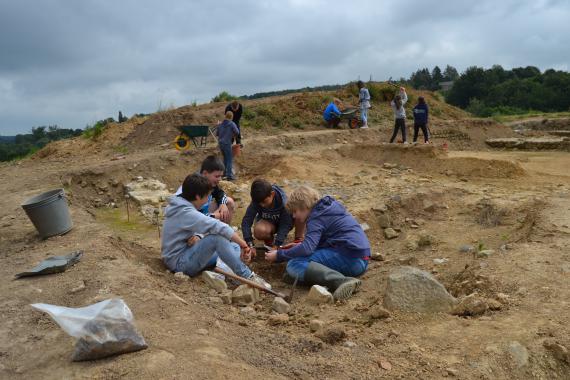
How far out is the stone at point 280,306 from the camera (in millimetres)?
3883

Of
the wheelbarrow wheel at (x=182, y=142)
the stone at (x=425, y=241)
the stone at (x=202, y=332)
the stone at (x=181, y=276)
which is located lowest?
the stone at (x=425, y=241)

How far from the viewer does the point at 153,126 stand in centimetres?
1429

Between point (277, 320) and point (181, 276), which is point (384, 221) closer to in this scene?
point (181, 276)

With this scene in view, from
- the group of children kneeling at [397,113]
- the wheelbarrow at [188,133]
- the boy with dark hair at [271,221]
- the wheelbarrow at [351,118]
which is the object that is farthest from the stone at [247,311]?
the wheelbarrow at [351,118]

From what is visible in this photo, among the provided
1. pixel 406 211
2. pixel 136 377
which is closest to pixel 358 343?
pixel 136 377

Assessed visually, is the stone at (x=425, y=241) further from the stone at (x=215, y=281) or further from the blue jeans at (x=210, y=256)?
the stone at (x=215, y=281)

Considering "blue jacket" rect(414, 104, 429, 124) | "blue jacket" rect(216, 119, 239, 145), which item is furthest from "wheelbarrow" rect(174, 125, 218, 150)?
"blue jacket" rect(414, 104, 429, 124)

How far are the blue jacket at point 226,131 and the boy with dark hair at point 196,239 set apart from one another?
16.1 feet

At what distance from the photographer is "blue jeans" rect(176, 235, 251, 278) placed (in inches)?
164

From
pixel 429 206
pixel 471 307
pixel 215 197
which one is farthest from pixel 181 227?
pixel 429 206

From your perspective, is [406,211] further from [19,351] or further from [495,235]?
[19,351]

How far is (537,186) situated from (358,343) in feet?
23.5

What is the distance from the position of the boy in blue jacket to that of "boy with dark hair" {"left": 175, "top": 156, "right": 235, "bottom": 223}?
1.02 metres

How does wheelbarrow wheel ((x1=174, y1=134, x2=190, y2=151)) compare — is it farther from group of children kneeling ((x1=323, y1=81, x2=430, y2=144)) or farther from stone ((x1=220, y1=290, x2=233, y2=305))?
stone ((x1=220, y1=290, x2=233, y2=305))
